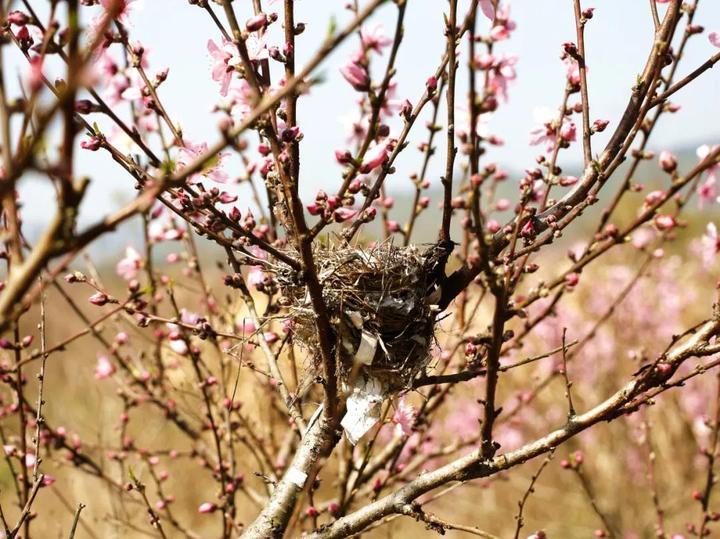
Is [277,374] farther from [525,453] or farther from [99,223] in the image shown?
[99,223]

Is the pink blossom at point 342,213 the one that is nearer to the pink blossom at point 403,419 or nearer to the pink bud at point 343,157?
the pink bud at point 343,157

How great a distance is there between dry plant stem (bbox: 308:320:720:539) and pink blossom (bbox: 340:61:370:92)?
78 centimetres

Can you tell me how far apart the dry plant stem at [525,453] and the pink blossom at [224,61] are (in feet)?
3.31

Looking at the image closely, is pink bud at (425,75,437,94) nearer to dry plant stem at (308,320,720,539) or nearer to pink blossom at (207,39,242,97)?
pink blossom at (207,39,242,97)

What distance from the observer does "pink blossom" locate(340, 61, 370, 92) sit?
4.63 feet

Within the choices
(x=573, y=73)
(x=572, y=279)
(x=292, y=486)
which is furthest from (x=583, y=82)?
(x=292, y=486)

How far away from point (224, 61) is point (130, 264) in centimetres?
141

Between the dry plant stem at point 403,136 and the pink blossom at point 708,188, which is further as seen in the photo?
the pink blossom at point 708,188

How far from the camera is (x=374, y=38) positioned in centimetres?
142

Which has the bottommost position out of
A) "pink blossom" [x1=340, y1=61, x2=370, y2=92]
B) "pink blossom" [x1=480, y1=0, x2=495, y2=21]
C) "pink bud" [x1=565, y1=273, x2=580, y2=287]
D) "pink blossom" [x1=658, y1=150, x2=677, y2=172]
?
"pink blossom" [x1=340, y1=61, x2=370, y2=92]

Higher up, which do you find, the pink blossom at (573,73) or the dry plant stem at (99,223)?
the pink blossom at (573,73)

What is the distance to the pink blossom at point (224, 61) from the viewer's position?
1.66 metres

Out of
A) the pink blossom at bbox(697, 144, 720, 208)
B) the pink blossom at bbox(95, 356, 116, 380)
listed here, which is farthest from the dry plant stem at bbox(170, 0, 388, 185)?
the pink blossom at bbox(95, 356, 116, 380)

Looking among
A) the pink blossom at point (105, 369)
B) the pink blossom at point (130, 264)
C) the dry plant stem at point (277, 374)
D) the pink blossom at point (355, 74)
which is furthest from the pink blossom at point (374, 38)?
the pink blossom at point (105, 369)
